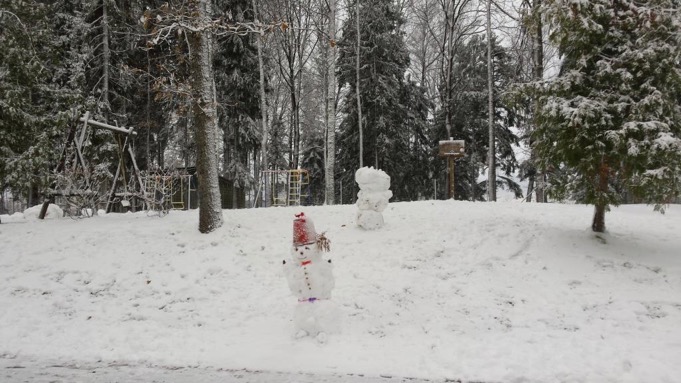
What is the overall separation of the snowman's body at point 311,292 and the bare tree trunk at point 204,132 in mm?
4544

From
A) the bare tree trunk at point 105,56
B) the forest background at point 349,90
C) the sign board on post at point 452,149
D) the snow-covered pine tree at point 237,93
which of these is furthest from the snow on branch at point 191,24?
the snow-covered pine tree at point 237,93

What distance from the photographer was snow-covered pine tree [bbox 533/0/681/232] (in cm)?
697

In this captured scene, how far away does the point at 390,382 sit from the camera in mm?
4629

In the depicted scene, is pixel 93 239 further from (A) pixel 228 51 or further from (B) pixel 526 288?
(A) pixel 228 51

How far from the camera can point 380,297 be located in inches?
275

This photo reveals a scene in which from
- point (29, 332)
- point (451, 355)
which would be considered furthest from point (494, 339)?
point (29, 332)

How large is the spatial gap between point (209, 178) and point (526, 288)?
707cm

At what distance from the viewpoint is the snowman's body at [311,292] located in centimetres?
579

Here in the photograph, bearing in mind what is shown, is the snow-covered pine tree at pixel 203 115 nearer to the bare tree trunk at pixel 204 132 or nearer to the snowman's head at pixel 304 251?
the bare tree trunk at pixel 204 132

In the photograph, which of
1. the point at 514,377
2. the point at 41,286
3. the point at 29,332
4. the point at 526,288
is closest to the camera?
the point at 514,377

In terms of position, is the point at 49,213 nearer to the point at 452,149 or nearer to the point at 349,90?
the point at 452,149

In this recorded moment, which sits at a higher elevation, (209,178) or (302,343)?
(209,178)

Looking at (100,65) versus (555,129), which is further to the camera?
(100,65)

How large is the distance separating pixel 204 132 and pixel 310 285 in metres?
5.48
